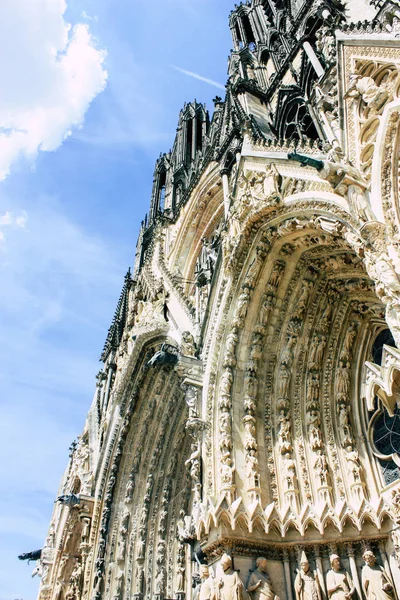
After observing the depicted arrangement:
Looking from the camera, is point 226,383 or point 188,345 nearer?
point 226,383

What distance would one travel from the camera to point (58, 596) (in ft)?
42.2

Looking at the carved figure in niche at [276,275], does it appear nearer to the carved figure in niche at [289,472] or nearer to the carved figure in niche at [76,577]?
the carved figure in niche at [289,472]

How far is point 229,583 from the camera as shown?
261 inches

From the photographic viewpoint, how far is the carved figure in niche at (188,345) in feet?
31.4

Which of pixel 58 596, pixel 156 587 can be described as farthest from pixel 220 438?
pixel 58 596

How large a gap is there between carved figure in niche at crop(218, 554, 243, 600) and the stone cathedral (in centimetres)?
3

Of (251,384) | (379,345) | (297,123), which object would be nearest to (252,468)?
(251,384)

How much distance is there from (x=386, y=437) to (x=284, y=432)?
1560 mm

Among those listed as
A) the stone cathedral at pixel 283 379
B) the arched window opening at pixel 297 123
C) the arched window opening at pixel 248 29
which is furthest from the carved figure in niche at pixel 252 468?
the arched window opening at pixel 248 29

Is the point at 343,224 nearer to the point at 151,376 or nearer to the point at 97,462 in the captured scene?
the point at 151,376

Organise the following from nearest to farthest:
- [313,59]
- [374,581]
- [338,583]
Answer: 1. [374,581]
2. [338,583]
3. [313,59]

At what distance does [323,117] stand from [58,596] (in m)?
12.9

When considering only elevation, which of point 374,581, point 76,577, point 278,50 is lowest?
point 374,581

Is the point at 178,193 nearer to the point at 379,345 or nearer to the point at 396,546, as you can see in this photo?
the point at 379,345
